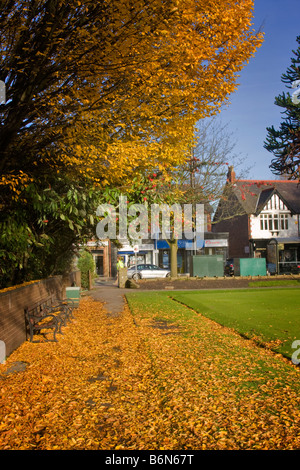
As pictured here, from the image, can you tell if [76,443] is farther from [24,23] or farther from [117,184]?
[117,184]

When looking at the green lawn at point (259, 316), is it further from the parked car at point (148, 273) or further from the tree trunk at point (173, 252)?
the parked car at point (148, 273)

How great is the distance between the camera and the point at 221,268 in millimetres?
31703

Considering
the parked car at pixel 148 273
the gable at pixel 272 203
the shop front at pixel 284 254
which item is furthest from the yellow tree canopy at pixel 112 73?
the gable at pixel 272 203

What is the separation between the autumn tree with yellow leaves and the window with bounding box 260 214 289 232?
41.8 m

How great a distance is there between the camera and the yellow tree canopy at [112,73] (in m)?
7.02

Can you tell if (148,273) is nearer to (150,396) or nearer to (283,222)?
(283,222)

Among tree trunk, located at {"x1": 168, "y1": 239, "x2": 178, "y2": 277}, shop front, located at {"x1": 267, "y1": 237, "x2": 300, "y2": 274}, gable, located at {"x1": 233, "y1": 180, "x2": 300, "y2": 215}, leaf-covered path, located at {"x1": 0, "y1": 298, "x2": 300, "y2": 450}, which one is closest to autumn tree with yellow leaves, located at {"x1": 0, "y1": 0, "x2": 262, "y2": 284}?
leaf-covered path, located at {"x1": 0, "y1": 298, "x2": 300, "y2": 450}

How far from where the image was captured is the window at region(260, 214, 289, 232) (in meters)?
49.8

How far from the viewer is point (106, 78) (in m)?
8.21

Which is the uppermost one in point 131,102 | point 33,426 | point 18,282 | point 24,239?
point 131,102

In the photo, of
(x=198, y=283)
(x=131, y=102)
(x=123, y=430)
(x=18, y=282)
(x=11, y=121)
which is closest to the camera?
(x=123, y=430)

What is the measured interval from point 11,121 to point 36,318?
16.0ft

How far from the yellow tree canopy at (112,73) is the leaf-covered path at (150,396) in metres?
3.89

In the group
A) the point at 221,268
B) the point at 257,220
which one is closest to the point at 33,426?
the point at 221,268
